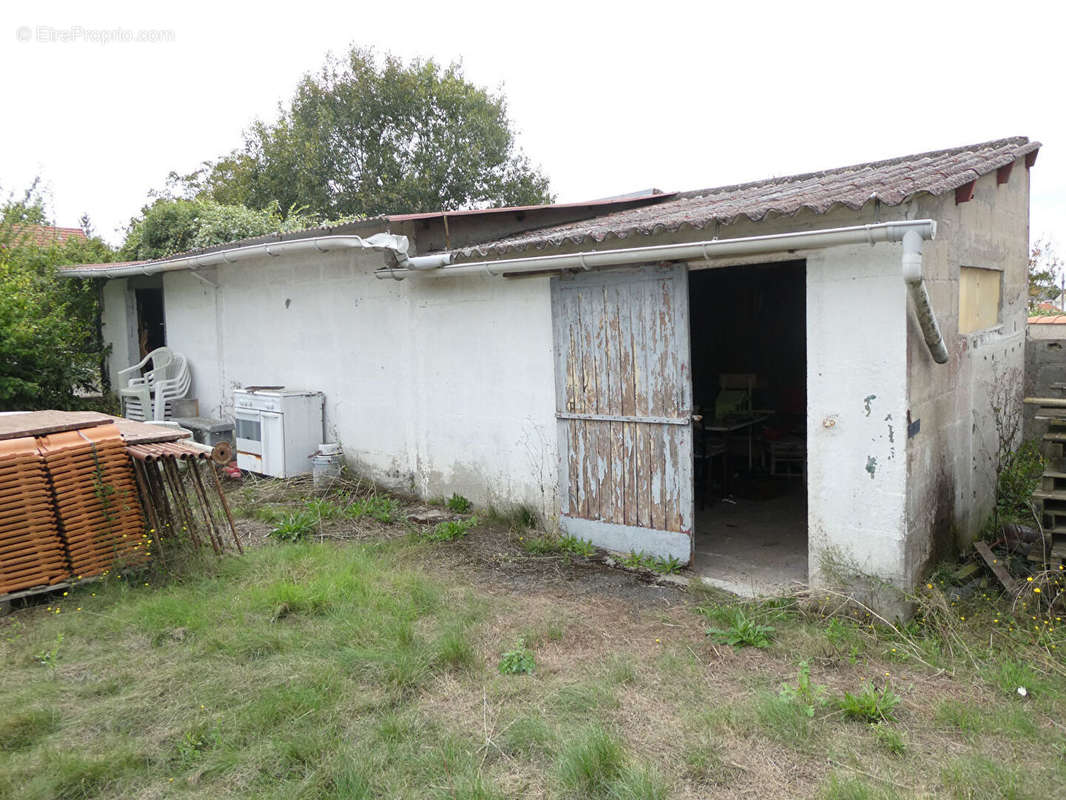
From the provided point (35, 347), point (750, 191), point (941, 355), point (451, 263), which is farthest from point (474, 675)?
point (35, 347)

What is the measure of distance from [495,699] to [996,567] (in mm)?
3830

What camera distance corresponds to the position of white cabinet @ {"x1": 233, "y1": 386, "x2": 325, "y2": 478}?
346 inches

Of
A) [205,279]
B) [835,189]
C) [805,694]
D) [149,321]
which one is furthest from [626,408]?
[149,321]

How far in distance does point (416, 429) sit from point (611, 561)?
2.80 metres

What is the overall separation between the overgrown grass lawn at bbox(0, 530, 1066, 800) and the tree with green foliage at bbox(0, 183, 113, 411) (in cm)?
660

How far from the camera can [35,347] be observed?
1078 cm

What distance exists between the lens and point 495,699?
13.3ft

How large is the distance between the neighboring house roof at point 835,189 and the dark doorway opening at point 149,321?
26.2 ft

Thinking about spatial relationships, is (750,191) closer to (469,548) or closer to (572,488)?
(572,488)

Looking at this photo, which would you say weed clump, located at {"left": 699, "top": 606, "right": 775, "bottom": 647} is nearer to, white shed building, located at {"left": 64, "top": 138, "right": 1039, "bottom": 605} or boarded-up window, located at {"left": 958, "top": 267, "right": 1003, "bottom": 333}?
white shed building, located at {"left": 64, "top": 138, "right": 1039, "bottom": 605}

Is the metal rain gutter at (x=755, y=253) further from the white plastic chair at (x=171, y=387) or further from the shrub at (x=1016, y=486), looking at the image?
the white plastic chair at (x=171, y=387)

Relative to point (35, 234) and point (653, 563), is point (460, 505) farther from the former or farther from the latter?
point (35, 234)

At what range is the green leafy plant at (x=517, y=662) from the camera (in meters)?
4.34

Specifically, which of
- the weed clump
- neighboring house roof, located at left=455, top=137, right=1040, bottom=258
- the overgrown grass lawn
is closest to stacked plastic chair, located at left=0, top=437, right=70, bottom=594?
the overgrown grass lawn
